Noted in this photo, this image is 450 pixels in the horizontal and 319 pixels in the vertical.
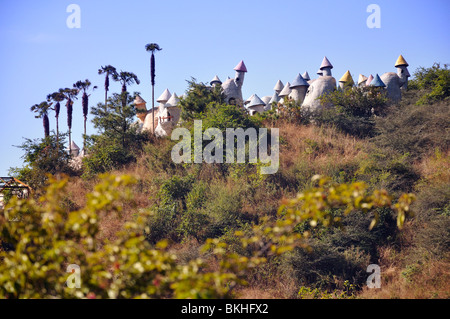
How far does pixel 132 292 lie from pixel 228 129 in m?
15.3

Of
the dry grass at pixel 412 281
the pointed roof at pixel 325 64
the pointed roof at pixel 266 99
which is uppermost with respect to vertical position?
the pointed roof at pixel 325 64

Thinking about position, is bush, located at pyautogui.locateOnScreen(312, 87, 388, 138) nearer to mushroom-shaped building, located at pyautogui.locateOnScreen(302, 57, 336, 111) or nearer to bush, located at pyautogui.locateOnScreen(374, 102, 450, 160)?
mushroom-shaped building, located at pyautogui.locateOnScreen(302, 57, 336, 111)

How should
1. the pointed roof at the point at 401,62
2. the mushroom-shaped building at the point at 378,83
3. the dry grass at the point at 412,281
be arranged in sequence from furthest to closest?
the pointed roof at the point at 401,62
the mushroom-shaped building at the point at 378,83
the dry grass at the point at 412,281

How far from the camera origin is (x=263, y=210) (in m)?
14.6

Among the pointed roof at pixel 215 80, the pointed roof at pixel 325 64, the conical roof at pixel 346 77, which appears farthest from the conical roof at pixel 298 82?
the pointed roof at pixel 215 80

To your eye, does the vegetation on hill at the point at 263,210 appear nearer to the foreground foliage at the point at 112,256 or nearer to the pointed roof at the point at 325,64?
the foreground foliage at the point at 112,256

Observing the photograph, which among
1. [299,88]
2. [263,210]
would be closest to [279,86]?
[299,88]

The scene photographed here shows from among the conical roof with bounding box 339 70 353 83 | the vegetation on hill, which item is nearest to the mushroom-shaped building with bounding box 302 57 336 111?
the vegetation on hill

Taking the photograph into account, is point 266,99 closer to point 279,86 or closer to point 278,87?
point 278,87

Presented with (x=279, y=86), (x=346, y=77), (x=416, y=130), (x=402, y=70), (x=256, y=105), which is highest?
(x=402, y=70)

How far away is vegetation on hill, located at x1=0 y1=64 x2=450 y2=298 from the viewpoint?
3596 millimetres

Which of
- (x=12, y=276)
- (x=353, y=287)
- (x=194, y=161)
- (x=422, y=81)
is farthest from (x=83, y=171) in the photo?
(x=422, y=81)

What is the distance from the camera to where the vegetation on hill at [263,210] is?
142 inches

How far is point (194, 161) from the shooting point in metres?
17.9
